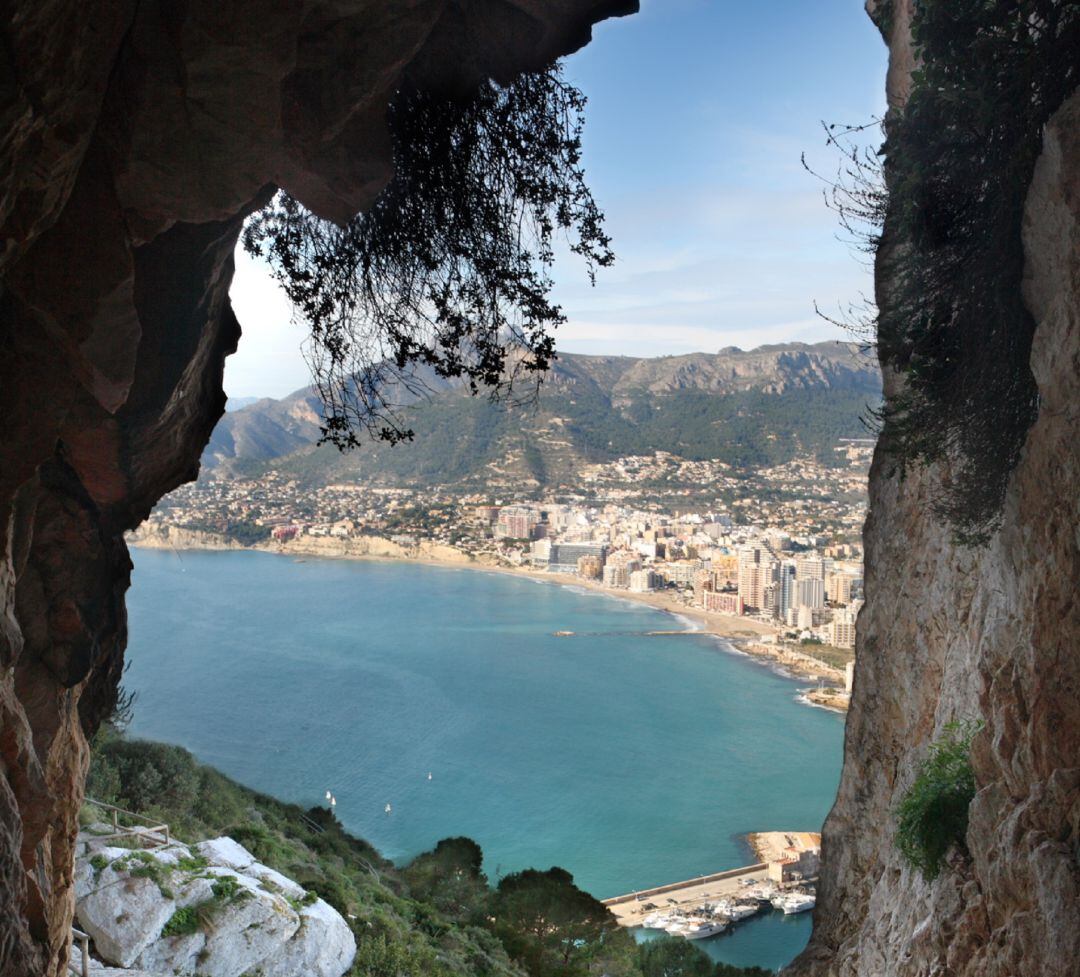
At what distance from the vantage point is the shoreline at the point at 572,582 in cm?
4672

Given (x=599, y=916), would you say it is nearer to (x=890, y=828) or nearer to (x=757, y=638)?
(x=890, y=828)

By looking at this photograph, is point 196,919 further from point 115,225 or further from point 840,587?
point 840,587

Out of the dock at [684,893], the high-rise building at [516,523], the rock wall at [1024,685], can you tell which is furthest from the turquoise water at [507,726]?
the rock wall at [1024,685]

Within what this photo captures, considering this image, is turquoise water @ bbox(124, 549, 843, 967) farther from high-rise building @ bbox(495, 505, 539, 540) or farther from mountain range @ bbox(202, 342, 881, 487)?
mountain range @ bbox(202, 342, 881, 487)

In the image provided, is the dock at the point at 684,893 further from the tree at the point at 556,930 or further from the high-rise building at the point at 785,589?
the high-rise building at the point at 785,589

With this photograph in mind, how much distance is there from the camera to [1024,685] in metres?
3.16

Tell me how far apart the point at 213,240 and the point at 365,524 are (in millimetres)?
70396

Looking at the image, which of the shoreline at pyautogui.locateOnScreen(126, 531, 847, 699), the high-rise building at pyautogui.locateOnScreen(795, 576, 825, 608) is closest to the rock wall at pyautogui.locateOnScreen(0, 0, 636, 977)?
the shoreline at pyautogui.locateOnScreen(126, 531, 847, 699)

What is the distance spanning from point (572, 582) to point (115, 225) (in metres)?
68.0

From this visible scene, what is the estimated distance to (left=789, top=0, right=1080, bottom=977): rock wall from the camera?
285 cm

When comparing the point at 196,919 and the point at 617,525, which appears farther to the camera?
the point at 617,525

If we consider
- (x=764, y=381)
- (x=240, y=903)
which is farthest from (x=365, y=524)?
(x=240, y=903)

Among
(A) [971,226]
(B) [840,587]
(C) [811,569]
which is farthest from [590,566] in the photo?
(A) [971,226]

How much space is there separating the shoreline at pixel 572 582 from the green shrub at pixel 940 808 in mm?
42046
